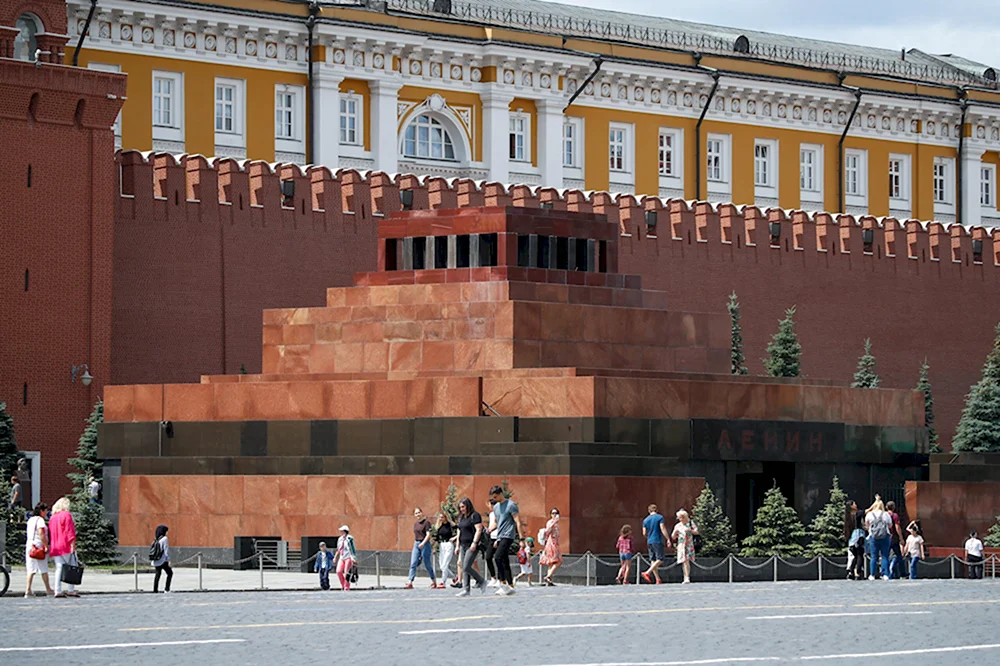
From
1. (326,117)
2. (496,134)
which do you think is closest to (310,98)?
(326,117)

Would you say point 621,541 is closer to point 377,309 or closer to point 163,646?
point 377,309

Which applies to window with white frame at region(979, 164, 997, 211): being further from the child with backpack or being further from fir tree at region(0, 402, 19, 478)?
the child with backpack

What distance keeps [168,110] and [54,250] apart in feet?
37.0

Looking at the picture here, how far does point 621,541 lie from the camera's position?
26234 millimetres

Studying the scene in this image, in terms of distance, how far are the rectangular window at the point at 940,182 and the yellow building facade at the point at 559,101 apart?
0.16 ft

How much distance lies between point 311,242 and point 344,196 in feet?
3.49

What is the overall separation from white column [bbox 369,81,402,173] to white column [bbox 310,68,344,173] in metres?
0.84

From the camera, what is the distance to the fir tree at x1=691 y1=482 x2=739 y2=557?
1115 inches

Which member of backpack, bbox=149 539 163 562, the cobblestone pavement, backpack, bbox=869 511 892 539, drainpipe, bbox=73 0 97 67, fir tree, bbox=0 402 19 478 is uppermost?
drainpipe, bbox=73 0 97 67

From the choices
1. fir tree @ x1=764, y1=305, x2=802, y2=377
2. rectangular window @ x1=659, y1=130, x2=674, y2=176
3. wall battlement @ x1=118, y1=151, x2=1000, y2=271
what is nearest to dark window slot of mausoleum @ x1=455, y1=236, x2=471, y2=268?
wall battlement @ x1=118, y1=151, x2=1000, y2=271

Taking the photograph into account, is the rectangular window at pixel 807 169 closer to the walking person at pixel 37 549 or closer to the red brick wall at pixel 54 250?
the red brick wall at pixel 54 250

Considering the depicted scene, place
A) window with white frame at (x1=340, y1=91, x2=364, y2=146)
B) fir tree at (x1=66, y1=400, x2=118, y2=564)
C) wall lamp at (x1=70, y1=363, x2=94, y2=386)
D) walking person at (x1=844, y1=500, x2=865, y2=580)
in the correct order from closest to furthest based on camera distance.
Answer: walking person at (x1=844, y1=500, x2=865, y2=580), fir tree at (x1=66, y1=400, x2=118, y2=564), wall lamp at (x1=70, y1=363, x2=94, y2=386), window with white frame at (x1=340, y1=91, x2=364, y2=146)

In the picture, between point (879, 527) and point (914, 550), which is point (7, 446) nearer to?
point (879, 527)

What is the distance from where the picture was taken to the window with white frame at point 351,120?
47.9 meters
